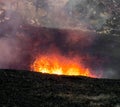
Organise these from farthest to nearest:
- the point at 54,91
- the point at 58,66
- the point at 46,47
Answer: the point at 46,47 < the point at 58,66 < the point at 54,91

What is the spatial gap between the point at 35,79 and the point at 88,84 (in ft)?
15.9

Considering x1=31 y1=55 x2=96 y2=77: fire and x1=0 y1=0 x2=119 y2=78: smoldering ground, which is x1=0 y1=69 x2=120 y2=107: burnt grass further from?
x1=31 y1=55 x2=96 y2=77: fire

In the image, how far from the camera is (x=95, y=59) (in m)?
54.5

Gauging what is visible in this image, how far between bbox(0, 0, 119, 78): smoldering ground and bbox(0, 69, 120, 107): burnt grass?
586 inches

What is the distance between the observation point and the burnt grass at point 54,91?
2345 cm

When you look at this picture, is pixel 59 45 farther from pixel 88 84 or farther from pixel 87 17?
pixel 87 17

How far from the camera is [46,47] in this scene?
56031 millimetres

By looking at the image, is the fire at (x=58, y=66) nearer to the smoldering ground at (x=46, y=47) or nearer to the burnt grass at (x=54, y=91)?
the smoldering ground at (x=46, y=47)

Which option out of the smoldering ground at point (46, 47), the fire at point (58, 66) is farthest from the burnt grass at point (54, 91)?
the fire at point (58, 66)

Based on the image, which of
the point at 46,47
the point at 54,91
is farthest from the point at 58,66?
the point at 54,91

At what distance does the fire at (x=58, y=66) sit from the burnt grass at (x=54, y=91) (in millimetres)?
17276

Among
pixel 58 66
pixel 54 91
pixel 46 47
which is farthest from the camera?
pixel 46 47

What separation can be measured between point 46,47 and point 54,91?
30847 mm

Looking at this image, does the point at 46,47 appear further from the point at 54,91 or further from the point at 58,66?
the point at 54,91
